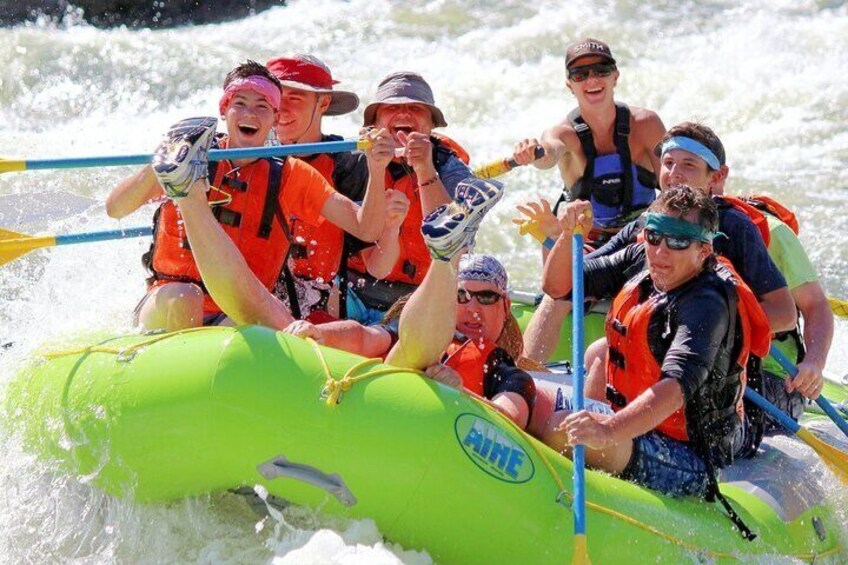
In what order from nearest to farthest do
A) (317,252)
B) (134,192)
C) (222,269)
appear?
(222,269), (134,192), (317,252)

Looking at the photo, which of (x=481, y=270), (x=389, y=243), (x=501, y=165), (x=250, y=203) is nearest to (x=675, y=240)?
(x=481, y=270)

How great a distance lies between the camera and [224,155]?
13.1 ft

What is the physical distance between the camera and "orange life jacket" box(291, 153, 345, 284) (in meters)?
4.61

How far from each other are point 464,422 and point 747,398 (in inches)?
52.4

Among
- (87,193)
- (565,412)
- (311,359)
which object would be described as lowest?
(87,193)

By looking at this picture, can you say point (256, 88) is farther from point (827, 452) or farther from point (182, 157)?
point (827, 452)

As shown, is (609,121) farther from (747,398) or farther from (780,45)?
(780,45)

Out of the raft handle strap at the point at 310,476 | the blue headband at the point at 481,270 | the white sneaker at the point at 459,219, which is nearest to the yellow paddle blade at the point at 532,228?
the blue headband at the point at 481,270

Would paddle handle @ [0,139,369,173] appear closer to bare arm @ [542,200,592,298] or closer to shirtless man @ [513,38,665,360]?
bare arm @ [542,200,592,298]

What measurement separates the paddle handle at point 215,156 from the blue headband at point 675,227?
40.3 inches

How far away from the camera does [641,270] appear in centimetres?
432

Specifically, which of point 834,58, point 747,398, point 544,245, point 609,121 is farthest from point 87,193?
point 834,58

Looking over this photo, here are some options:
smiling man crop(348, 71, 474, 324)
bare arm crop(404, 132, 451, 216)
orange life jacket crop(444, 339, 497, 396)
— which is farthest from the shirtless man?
orange life jacket crop(444, 339, 497, 396)

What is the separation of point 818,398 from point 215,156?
85.5 inches
